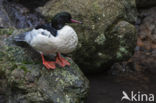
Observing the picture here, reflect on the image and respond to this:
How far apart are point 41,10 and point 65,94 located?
2.87 metres

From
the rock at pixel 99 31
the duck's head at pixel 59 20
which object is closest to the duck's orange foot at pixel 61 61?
the duck's head at pixel 59 20

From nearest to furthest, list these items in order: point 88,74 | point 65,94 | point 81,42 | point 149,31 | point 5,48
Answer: point 65,94
point 5,48
point 81,42
point 88,74
point 149,31

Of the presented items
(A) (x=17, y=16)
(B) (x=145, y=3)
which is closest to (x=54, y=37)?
(A) (x=17, y=16)

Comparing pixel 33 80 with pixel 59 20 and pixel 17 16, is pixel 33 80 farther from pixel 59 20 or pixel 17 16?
pixel 17 16

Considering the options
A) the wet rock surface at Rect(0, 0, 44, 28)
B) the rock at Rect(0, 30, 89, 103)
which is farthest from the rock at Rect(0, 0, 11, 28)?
the rock at Rect(0, 30, 89, 103)

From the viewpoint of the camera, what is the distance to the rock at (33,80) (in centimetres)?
380

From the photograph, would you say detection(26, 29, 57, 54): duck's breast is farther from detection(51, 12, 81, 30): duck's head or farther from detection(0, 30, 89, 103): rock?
detection(0, 30, 89, 103): rock

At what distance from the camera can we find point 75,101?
3.92 meters

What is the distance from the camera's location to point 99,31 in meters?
5.46

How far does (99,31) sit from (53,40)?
1981mm

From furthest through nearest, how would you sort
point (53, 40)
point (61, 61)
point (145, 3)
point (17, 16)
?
point (145, 3), point (17, 16), point (61, 61), point (53, 40)

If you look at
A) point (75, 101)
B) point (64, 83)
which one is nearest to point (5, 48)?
point (64, 83)

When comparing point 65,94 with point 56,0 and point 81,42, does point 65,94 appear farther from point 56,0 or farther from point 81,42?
point 56,0

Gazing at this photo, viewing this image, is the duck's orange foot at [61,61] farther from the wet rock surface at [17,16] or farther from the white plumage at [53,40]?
the wet rock surface at [17,16]
